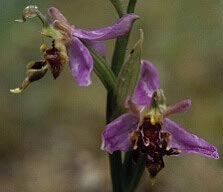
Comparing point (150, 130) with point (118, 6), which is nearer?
point (150, 130)

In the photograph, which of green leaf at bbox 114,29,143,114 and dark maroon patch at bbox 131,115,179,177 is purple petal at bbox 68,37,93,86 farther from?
dark maroon patch at bbox 131,115,179,177

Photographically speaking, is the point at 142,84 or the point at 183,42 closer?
the point at 142,84

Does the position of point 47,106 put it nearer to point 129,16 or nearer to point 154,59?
point 154,59

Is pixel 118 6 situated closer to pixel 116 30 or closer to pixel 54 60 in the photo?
pixel 116 30

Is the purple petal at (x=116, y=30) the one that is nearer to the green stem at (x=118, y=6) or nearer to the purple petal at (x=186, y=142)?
the green stem at (x=118, y=6)

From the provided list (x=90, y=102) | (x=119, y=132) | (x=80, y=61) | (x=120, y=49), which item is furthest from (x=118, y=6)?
(x=90, y=102)

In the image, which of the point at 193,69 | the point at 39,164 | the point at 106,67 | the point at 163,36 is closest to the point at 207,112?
the point at 193,69

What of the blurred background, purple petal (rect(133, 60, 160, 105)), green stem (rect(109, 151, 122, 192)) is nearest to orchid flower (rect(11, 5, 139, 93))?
purple petal (rect(133, 60, 160, 105))
